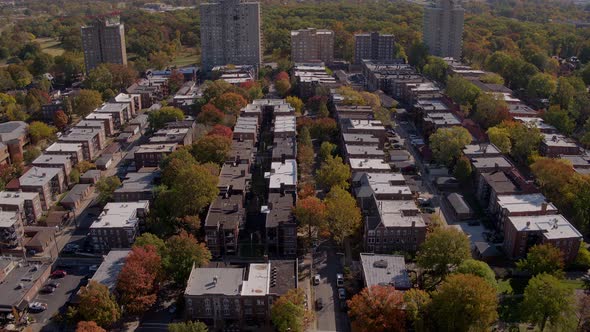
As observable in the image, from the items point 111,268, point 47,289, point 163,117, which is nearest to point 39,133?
point 163,117

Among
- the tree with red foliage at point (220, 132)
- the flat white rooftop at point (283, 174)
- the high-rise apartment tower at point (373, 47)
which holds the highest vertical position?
the high-rise apartment tower at point (373, 47)

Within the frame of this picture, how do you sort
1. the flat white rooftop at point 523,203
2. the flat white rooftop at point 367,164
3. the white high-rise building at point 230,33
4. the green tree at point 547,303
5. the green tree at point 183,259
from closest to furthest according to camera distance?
the green tree at point 547,303 < the green tree at point 183,259 < the flat white rooftop at point 523,203 < the flat white rooftop at point 367,164 < the white high-rise building at point 230,33

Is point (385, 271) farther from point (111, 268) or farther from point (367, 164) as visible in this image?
point (111, 268)

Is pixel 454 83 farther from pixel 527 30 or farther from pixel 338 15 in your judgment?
pixel 338 15

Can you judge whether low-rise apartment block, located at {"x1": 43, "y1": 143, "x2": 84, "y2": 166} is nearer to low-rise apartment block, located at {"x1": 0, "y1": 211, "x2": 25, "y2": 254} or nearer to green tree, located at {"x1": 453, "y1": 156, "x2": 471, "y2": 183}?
low-rise apartment block, located at {"x1": 0, "y1": 211, "x2": 25, "y2": 254}

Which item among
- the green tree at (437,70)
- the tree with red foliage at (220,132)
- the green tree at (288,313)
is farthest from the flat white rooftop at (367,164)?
the green tree at (437,70)

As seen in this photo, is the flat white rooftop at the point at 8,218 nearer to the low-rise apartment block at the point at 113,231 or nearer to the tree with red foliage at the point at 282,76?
the low-rise apartment block at the point at 113,231
